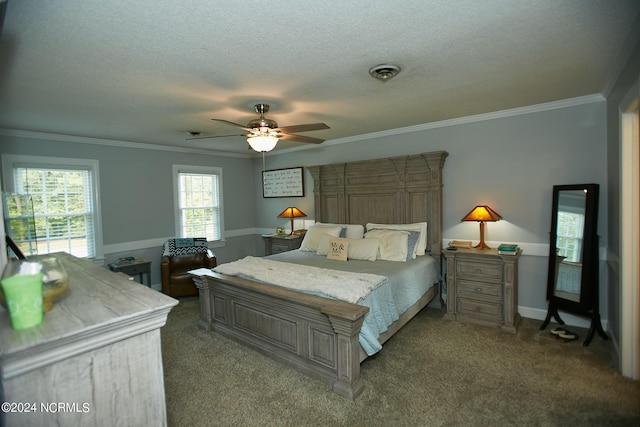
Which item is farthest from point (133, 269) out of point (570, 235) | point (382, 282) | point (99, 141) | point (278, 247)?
point (570, 235)

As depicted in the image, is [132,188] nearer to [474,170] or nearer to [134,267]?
[134,267]

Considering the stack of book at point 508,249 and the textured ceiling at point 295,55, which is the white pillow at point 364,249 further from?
the textured ceiling at point 295,55

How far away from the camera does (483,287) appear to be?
11.2 ft

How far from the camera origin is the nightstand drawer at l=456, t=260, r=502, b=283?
3.35m

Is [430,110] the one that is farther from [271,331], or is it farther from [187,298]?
[187,298]

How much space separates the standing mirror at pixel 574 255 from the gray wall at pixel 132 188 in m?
5.09

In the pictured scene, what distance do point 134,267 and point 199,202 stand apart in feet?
5.27

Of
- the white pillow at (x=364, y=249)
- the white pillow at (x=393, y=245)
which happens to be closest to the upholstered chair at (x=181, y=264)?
the white pillow at (x=364, y=249)

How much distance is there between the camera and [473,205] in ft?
Result: 12.8

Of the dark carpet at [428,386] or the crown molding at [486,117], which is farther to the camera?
the crown molding at [486,117]

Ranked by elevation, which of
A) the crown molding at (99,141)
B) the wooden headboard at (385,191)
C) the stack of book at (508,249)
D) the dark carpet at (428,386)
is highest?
the crown molding at (99,141)

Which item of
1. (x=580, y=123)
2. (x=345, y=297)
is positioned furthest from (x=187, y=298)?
(x=580, y=123)

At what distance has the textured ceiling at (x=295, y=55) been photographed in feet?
5.37

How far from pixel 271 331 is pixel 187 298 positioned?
7.80ft
